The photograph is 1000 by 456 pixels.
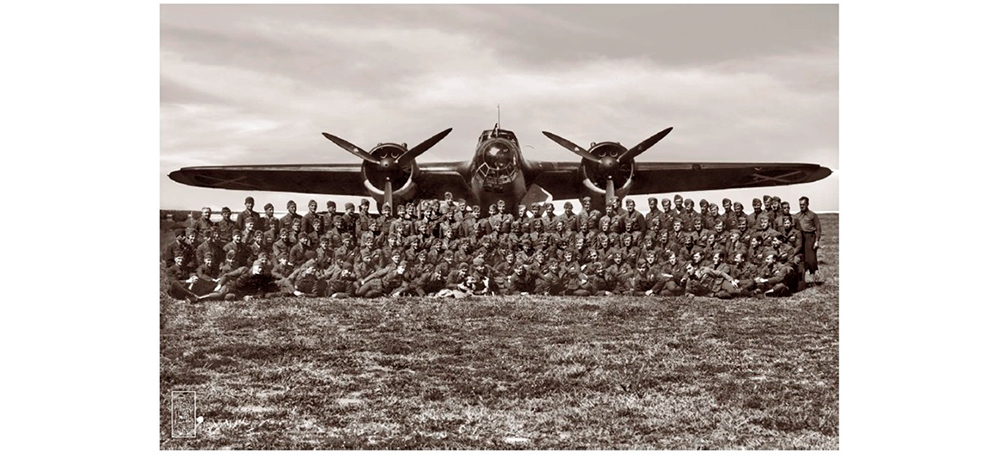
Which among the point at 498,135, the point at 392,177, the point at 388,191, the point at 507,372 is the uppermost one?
the point at 498,135

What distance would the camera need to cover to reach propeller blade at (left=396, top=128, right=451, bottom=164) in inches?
551

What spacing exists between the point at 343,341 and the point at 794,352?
593 centimetres

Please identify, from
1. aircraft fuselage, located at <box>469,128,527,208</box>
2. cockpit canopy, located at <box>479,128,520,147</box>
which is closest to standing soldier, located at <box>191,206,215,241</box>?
aircraft fuselage, located at <box>469,128,527,208</box>

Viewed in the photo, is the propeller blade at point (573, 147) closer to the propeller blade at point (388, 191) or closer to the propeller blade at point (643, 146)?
the propeller blade at point (643, 146)

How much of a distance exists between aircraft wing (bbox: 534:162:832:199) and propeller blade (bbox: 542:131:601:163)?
2.58 ft

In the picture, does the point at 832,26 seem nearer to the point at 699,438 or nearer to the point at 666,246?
the point at 666,246

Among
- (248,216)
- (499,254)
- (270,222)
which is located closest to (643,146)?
(499,254)

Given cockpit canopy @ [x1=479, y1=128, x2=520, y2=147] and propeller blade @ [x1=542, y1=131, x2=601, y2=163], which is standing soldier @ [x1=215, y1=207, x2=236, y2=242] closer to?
cockpit canopy @ [x1=479, y1=128, x2=520, y2=147]

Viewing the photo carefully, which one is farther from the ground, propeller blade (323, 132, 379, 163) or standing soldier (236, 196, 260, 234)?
propeller blade (323, 132, 379, 163)

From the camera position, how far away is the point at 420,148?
14.7 metres

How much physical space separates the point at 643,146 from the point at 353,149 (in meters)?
5.02

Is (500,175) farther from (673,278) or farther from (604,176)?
(673,278)

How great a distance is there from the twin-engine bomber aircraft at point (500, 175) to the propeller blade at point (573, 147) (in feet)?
0.05

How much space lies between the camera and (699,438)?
30.4 feet
